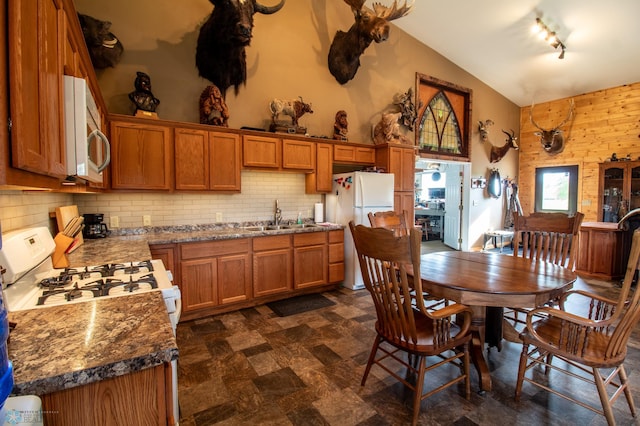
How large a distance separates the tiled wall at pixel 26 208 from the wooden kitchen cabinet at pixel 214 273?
3.59 feet

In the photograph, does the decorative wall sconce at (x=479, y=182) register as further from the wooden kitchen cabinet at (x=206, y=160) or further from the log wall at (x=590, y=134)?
the wooden kitchen cabinet at (x=206, y=160)

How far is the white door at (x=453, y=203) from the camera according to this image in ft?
22.0

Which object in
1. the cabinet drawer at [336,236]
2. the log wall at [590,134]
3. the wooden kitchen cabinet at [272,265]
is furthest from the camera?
the log wall at [590,134]

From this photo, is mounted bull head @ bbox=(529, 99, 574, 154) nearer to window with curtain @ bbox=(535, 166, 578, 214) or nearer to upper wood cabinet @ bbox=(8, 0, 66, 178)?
window with curtain @ bbox=(535, 166, 578, 214)

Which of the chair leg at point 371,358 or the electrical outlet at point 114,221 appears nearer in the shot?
the chair leg at point 371,358

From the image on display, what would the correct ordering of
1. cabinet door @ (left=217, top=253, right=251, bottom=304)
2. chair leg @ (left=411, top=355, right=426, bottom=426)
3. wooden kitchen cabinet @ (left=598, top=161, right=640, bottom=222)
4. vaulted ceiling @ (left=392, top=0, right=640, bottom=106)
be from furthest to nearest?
wooden kitchen cabinet @ (left=598, top=161, right=640, bottom=222), vaulted ceiling @ (left=392, top=0, right=640, bottom=106), cabinet door @ (left=217, top=253, right=251, bottom=304), chair leg @ (left=411, top=355, right=426, bottom=426)

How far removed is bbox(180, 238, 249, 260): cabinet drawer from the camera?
3.13 m

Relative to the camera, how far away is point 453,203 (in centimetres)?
690

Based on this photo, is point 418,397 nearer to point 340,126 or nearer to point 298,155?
point 298,155

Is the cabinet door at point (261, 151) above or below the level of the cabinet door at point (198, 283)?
above

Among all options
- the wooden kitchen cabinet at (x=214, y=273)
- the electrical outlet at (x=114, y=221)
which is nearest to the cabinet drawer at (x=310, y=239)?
the wooden kitchen cabinet at (x=214, y=273)

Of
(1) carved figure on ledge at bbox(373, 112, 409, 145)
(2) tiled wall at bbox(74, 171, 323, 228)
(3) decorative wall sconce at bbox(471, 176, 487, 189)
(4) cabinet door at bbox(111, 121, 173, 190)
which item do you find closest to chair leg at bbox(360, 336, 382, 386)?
(2) tiled wall at bbox(74, 171, 323, 228)

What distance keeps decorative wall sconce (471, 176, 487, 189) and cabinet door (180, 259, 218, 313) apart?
18.7ft

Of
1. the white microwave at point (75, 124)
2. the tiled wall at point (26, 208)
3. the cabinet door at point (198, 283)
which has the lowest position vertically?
the cabinet door at point (198, 283)
